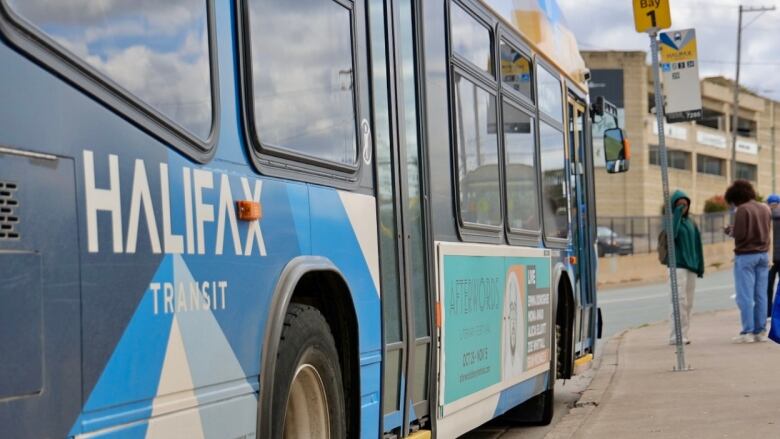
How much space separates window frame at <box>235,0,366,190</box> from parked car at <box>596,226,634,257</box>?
130 ft

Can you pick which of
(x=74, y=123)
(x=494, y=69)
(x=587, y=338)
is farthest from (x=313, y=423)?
(x=587, y=338)

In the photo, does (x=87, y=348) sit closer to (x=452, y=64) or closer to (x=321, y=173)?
(x=321, y=173)

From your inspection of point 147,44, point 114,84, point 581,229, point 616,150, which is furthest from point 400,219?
point 616,150

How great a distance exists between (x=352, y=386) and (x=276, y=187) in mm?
1207

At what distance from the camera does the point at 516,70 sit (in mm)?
8820

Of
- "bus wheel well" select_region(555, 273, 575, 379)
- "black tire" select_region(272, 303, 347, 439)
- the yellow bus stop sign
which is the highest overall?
the yellow bus stop sign

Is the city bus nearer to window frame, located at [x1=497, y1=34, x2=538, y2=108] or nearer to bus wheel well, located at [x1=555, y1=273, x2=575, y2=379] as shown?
window frame, located at [x1=497, y1=34, x2=538, y2=108]

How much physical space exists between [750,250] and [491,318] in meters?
7.90

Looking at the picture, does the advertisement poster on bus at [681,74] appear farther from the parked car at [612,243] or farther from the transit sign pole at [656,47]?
the parked car at [612,243]

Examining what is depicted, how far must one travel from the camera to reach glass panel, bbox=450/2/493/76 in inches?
287

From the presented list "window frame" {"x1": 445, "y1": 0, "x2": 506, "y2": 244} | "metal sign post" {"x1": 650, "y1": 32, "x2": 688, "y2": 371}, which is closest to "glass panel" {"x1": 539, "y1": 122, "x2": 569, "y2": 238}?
"window frame" {"x1": 445, "y1": 0, "x2": 506, "y2": 244}

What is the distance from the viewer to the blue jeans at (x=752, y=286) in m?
14.8

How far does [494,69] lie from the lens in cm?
816

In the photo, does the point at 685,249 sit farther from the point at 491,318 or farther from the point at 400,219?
the point at 400,219
